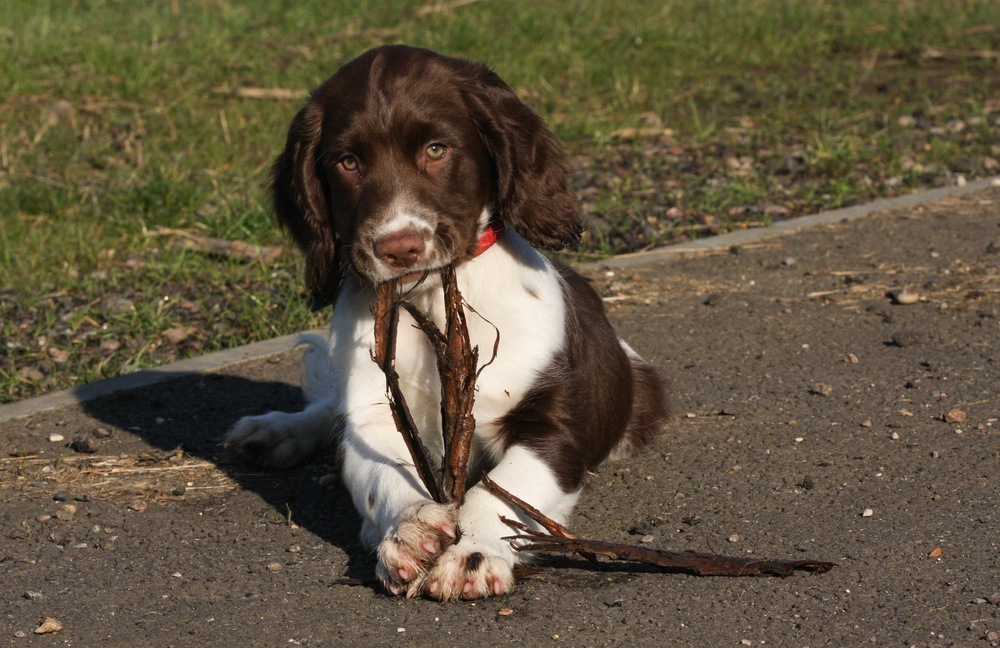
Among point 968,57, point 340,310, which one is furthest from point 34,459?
point 968,57

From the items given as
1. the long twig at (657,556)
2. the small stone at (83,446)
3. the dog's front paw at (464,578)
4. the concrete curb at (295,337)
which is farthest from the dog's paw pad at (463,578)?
the concrete curb at (295,337)

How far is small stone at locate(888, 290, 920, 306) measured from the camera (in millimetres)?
5574

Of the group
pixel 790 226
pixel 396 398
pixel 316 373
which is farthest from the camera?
pixel 790 226

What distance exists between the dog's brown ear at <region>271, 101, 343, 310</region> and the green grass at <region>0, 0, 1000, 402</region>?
1.87 m

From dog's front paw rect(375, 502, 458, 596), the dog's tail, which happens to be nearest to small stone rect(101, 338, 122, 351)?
the dog's tail

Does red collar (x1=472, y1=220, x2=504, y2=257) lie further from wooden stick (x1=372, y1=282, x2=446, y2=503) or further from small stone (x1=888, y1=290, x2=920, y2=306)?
small stone (x1=888, y1=290, x2=920, y2=306)

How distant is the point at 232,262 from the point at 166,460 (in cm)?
240

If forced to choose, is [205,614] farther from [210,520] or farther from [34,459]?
[34,459]

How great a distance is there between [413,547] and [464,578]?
14 cm

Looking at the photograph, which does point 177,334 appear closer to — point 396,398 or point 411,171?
point 411,171

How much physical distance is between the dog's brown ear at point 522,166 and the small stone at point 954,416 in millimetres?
1427

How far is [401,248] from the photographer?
3199 millimetres

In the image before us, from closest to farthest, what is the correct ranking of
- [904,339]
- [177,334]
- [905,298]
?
[904,339] < [905,298] < [177,334]

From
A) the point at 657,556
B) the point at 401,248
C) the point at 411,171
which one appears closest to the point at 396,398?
the point at 401,248
